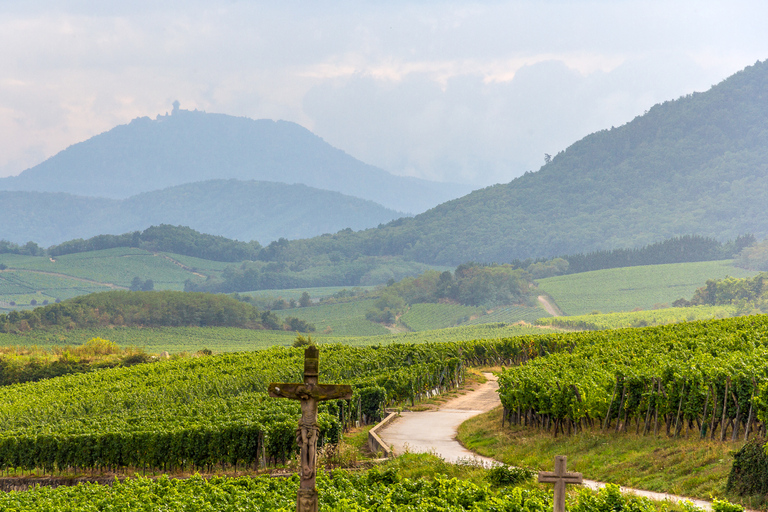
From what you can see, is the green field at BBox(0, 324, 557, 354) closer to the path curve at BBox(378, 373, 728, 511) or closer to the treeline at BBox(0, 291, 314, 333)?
the treeline at BBox(0, 291, 314, 333)

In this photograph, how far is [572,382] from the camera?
22375 mm

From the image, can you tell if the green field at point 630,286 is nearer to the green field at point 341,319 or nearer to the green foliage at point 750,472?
the green field at point 341,319

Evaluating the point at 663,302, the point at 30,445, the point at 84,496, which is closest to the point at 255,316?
the point at 663,302

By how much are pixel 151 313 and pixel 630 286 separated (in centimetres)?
11955

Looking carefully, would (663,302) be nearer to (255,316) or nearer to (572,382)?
(255,316)

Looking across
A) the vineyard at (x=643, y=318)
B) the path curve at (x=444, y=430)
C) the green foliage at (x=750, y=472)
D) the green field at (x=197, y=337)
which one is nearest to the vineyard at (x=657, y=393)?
the path curve at (x=444, y=430)

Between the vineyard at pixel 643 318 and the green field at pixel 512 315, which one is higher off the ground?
the vineyard at pixel 643 318

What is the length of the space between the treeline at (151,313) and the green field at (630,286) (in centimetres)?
7073

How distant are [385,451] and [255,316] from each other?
5198 inches

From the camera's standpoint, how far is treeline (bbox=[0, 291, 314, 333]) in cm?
12244

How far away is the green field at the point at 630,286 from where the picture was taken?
170 metres

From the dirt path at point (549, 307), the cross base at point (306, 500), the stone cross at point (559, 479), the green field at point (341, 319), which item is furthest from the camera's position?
the dirt path at point (549, 307)

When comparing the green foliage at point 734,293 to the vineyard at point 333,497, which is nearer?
the vineyard at point 333,497

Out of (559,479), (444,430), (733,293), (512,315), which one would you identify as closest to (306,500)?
(559,479)
